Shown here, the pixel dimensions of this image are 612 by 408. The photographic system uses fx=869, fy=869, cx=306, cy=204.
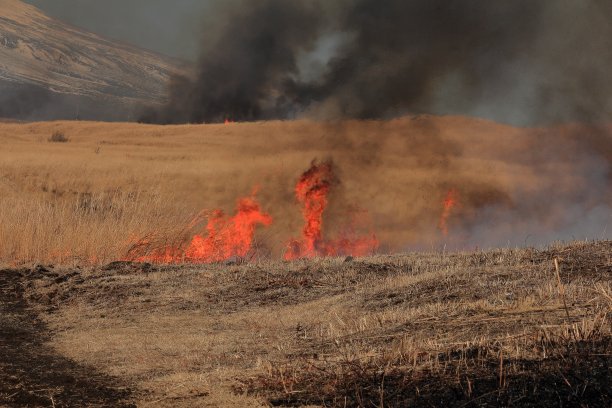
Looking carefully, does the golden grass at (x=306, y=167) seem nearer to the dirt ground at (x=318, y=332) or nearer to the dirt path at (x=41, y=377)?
the dirt ground at (x=318, y=332)

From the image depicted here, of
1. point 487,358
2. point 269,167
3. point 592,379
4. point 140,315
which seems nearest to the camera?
point 592,379

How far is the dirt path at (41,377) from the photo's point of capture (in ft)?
22.2

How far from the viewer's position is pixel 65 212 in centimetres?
1756

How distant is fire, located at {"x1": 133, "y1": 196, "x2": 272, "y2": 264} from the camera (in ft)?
59.7

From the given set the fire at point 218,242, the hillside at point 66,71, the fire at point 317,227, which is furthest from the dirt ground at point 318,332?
the hillside at point 66,71

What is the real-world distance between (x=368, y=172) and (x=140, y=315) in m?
15.0

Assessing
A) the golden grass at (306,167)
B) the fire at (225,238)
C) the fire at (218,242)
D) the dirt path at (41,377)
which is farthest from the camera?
the golden grass at (306,167)

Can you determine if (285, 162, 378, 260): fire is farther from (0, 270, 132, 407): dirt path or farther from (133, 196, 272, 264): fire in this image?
(0, 270, 132, 407): dirt path

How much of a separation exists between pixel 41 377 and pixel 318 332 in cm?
320

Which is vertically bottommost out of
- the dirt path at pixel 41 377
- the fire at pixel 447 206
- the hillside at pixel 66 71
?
the dirt path at pixel 41 377

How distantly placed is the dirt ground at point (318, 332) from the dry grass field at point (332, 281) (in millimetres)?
32

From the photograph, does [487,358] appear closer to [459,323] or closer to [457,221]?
[459,323]

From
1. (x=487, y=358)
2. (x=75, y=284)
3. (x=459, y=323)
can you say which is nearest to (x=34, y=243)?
(x=75, y=284)

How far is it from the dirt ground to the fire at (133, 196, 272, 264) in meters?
2.47
